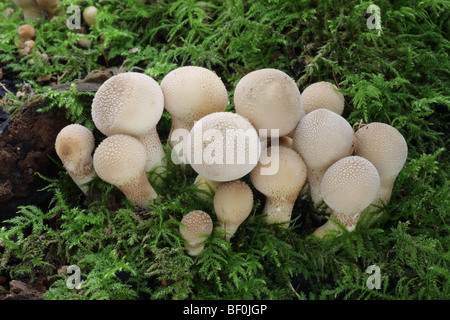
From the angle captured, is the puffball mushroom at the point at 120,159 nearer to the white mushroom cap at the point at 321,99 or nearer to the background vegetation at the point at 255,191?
the background vegetation at the point at 255,191

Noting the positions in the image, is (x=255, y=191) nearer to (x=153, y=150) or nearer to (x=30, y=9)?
(x=153, y=150)

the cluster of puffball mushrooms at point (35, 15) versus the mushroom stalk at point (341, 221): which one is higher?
the cluster of puffball mushrooms at point (35, 15)

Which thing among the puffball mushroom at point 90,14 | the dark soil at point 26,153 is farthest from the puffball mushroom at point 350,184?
the puffball mushroom at point 90,14

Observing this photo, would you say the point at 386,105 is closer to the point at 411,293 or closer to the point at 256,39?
the point at 256,39

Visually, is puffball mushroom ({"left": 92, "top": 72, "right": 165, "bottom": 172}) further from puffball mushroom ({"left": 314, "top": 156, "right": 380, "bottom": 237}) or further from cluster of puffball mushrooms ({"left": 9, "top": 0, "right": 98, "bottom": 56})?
cluster of puffball mushrooms ({"left": 9, "top": 0, "right": 98, "bottom": 56})

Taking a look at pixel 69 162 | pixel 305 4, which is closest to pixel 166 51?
pixel 305 4
